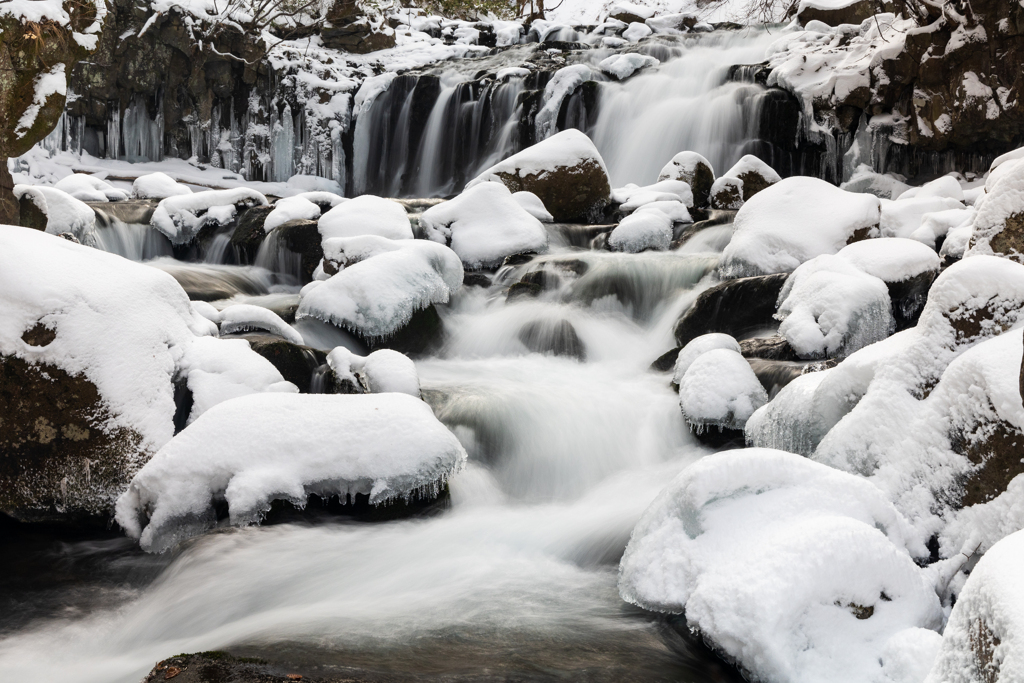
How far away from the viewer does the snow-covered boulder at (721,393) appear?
4.84m

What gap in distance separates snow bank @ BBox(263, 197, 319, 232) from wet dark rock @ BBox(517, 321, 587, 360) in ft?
11.8

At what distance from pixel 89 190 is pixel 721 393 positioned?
32.6ft

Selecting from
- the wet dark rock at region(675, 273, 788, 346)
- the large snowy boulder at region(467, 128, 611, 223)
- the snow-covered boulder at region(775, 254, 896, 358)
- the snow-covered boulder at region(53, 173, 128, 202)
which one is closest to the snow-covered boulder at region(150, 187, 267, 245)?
the snow-covered boulder at region(53, 173, 128, 202)

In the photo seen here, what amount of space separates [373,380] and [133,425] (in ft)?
4.91

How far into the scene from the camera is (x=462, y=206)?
8.41 m

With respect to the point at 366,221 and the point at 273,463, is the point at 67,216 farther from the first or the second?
the point at 273,463

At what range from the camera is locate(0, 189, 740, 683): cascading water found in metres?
2.71

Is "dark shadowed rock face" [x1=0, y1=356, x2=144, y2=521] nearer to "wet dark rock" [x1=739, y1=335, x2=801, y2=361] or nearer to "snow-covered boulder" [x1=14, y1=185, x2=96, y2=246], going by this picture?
"wet dark rock" [x1=739, y1=335, x2=801, y2=361]

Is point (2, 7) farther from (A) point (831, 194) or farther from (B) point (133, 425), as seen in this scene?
(A) point (831, 194)

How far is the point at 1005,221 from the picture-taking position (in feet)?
13.8

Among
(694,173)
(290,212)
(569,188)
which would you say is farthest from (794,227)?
(290,212)

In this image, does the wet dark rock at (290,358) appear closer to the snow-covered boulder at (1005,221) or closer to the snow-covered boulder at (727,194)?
the snow-covered boulder at (1005,221)

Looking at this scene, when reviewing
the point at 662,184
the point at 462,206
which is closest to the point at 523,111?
the point at 662,184

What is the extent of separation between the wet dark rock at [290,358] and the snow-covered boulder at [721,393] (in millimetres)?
2605
